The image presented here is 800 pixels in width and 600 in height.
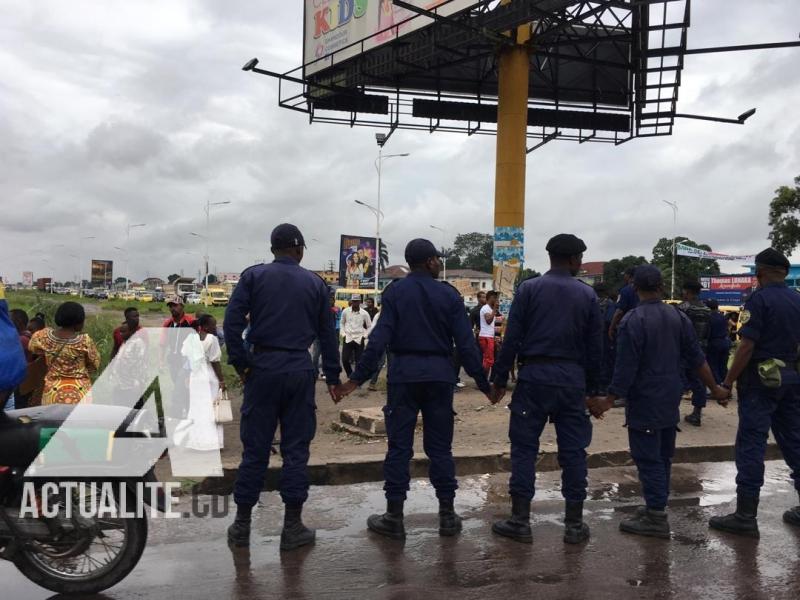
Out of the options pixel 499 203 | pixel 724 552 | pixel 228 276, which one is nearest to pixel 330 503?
pixel 724 552

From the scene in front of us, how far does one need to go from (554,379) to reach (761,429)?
62.3 inches

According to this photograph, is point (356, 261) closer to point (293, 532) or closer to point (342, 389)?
point (342, 389)

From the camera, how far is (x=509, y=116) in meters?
13.7

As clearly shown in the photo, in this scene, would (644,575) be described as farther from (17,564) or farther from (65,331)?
(65,331)

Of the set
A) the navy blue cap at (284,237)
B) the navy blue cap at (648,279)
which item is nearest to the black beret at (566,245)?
the navy blue cap at (648,279)

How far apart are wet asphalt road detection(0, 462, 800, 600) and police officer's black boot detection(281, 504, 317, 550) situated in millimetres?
75

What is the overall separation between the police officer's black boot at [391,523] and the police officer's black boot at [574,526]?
3.53 ft

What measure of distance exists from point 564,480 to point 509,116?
1013 centimetres

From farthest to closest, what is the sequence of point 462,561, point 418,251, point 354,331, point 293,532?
point 354,331
point 418,251
point 293,532
point 462,561

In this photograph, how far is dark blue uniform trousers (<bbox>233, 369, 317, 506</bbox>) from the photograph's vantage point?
454 cm

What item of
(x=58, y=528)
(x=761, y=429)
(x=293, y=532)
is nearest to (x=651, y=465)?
(x=761, y=429)

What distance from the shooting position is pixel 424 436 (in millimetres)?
4887

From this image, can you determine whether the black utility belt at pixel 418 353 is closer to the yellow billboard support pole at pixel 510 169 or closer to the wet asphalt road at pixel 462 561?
the wet asphalt road at pixel 462 561

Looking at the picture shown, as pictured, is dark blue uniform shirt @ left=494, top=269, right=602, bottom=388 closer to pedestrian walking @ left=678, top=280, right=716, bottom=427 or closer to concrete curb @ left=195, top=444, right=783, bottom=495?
concrete curb @ left=195, top=444, right=783, bottom=495
